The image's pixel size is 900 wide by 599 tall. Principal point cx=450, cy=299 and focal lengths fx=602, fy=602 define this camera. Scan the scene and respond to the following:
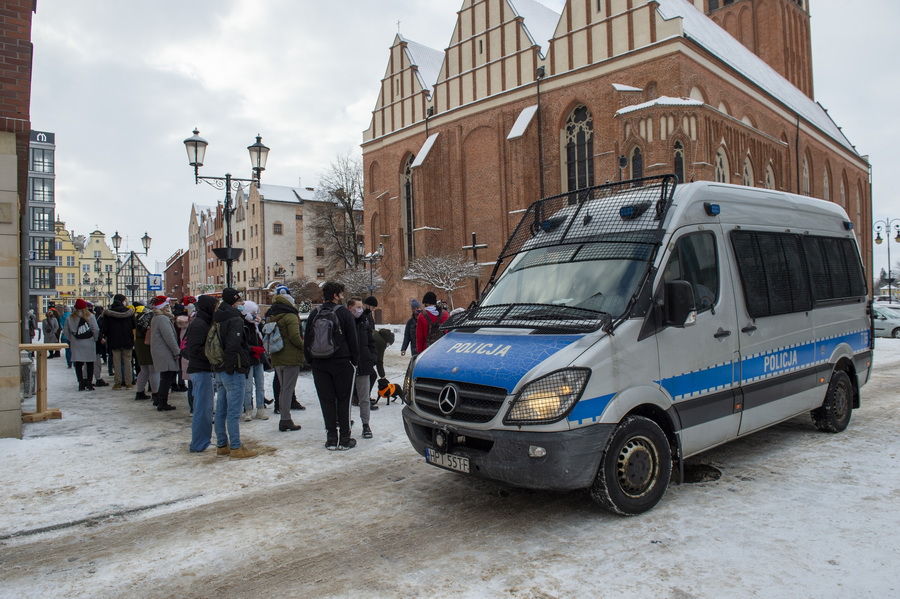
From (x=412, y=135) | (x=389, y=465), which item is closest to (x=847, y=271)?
(x=389, y=465)

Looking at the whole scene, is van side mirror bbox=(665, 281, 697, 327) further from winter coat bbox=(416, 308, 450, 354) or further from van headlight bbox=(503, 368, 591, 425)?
winter coat bbox=(416, 308, 450, 354)

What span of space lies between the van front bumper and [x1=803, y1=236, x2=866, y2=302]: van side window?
3.89 metres

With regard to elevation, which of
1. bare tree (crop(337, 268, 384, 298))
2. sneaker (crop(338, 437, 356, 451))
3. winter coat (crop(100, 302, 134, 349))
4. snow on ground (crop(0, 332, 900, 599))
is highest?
bare tree (crop(337, 268, 384, 298))

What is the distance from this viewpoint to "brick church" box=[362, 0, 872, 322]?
88.5 ft

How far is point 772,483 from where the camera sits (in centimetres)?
507

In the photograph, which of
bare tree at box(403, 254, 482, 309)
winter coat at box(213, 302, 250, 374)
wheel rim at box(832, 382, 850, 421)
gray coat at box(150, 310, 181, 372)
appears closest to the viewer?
winter coat at box(213, 302, 250, 374)

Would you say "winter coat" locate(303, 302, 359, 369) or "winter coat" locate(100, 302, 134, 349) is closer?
"winter coat" locate(303, 302, 359, 369)

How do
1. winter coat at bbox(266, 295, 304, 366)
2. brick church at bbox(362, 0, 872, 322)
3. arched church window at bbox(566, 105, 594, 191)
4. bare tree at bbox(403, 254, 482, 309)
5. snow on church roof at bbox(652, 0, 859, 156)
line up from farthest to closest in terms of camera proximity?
bare tree at bbox(403, 254, 482, 309) < arched church window at bbox(566, 105, 594, 191) < snow on church roof at bbox(652, 0, 859, 156) < brick church at bbox(362, 0, 872, 322) < winter coat at bbox(266, 295, 304, 366)

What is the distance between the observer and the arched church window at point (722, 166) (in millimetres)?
28094

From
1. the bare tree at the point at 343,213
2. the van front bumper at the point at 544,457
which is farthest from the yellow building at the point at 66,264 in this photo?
the van front bumper at the point at 544,457

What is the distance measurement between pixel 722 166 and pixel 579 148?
691cm

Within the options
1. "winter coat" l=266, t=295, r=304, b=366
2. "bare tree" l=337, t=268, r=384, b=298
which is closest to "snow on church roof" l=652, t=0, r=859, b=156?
"bare tree" l=337, t=268, r=384, b=298

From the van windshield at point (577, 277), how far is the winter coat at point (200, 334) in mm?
3246

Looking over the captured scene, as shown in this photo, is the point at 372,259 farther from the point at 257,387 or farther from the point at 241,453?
the point at 241,453
